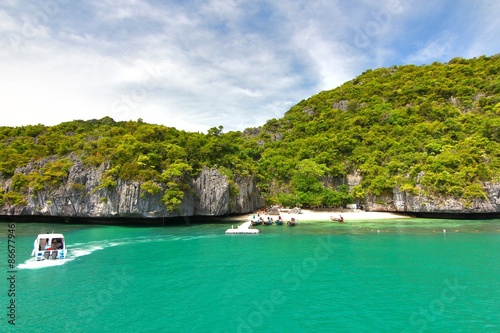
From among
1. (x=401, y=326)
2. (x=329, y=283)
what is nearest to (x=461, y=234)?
(x=329, y=283)

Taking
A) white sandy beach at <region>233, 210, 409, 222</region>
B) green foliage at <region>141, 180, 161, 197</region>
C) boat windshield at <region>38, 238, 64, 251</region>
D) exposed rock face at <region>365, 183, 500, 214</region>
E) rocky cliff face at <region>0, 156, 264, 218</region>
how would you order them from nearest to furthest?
boat windshield at <region>38, 238, 64, 251</region> → green foliage at <region>141, 180, 161, 197</region> → rocky cliff face at <region>0, 156, 264, 218</region> → exposed rock face at <region>365, 183, 500, 214</region> → white sandy beach at <region>233, 210, 409, 222</region>

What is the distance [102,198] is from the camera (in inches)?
1779

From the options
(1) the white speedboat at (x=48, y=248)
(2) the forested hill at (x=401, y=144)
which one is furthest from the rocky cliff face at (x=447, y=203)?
(1) the white speedboat at (x=48, y=248)

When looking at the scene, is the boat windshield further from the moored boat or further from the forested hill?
the forested hill

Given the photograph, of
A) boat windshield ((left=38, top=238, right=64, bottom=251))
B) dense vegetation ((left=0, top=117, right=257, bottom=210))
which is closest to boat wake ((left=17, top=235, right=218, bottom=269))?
boat windshield ((left=38, top=238, right=64, bottom=251))

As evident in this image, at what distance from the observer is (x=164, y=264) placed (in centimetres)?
2394

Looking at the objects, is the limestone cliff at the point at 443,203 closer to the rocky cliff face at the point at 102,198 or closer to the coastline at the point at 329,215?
the coastline at the point at 329,215

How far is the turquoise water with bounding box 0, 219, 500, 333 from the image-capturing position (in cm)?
1412

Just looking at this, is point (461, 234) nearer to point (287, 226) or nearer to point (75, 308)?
point (287, 226)

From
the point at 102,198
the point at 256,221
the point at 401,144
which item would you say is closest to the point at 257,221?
the point at 256,221

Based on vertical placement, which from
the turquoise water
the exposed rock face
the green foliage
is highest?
the green foliage

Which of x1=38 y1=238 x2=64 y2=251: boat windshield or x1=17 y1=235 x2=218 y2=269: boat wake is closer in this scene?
x1=17 y1=235 x2=218 y2=269: boat wake

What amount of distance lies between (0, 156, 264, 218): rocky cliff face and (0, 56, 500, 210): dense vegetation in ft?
3.66

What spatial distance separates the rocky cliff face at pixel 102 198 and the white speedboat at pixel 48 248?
1875 cm
